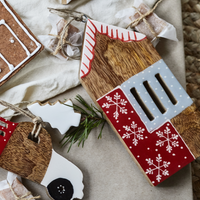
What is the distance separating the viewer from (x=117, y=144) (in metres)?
0.85

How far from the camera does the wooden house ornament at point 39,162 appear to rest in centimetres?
74

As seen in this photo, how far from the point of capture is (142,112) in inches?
28.9

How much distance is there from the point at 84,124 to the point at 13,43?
39 centimetres

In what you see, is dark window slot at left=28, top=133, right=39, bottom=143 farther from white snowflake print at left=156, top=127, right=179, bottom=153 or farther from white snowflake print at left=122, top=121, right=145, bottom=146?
white snowflake print at left=156, top=127, right=179, bottom=153

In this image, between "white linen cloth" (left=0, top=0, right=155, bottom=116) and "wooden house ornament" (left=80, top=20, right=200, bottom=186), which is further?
"white linen cloth" (left=0, top=0, right=155, bottom=116)

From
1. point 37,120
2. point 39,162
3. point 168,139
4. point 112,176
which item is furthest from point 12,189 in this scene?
point 168,139

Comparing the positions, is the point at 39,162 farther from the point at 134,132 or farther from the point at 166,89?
the point at 166,89

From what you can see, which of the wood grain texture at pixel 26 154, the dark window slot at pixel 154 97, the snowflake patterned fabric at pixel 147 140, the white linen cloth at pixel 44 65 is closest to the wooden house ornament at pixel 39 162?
the wood grain texture at pixel 26 154

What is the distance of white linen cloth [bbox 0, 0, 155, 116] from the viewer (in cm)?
84

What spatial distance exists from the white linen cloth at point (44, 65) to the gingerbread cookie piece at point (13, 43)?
4cm

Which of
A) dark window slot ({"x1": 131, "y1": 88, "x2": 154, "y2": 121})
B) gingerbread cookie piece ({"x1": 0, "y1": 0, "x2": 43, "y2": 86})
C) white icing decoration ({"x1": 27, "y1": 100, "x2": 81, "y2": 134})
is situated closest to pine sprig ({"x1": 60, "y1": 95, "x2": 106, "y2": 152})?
white icing decoration ({"x1": 27, "y1": 100, "x2": 81, "y2": 134})

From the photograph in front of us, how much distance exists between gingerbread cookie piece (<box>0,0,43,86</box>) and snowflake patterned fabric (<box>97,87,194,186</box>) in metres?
0.32

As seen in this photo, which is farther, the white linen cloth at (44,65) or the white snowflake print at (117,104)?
the white linen cloth at (44,65)

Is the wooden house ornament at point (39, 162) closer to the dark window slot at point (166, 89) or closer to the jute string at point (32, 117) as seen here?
the jute string at point (32, 117)
